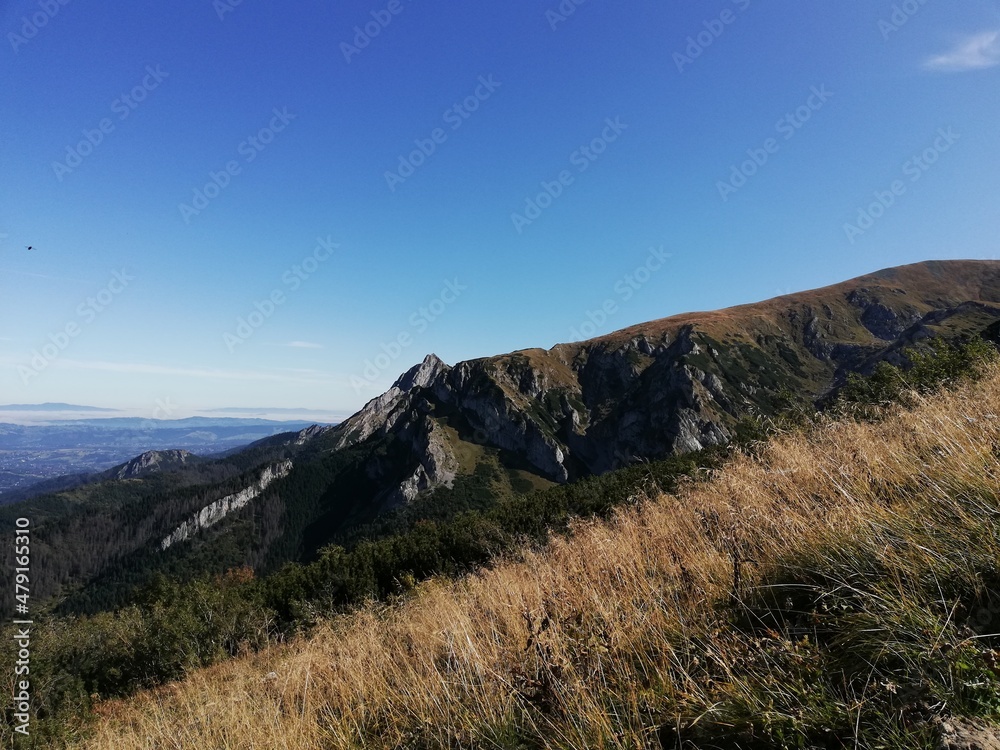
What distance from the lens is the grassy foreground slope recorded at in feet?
7.42

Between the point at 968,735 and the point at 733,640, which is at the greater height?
the point at 968,735

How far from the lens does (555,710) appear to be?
9.80 ft

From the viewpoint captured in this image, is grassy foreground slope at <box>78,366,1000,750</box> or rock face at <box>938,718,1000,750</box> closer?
rock face at <box>938,718,1000,750</box>

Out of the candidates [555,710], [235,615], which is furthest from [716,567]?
[235,615]

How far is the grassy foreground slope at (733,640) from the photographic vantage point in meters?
2.26

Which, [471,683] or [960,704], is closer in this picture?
[960,704]

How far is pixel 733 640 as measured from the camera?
3.05 meters

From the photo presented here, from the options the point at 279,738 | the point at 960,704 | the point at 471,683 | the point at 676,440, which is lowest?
the point at 676,440

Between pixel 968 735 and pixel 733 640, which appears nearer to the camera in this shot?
pixel 968 735

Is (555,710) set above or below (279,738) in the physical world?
above

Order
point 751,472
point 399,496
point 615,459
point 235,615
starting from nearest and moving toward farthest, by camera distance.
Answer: point 751,472 < point 235,615 < point 399,496 < point 615,459

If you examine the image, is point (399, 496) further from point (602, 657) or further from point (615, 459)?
point (602, 657)

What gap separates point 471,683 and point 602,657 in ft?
3.63

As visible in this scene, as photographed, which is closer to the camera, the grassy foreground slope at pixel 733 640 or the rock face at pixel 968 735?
the rock face at pixel 968 735
